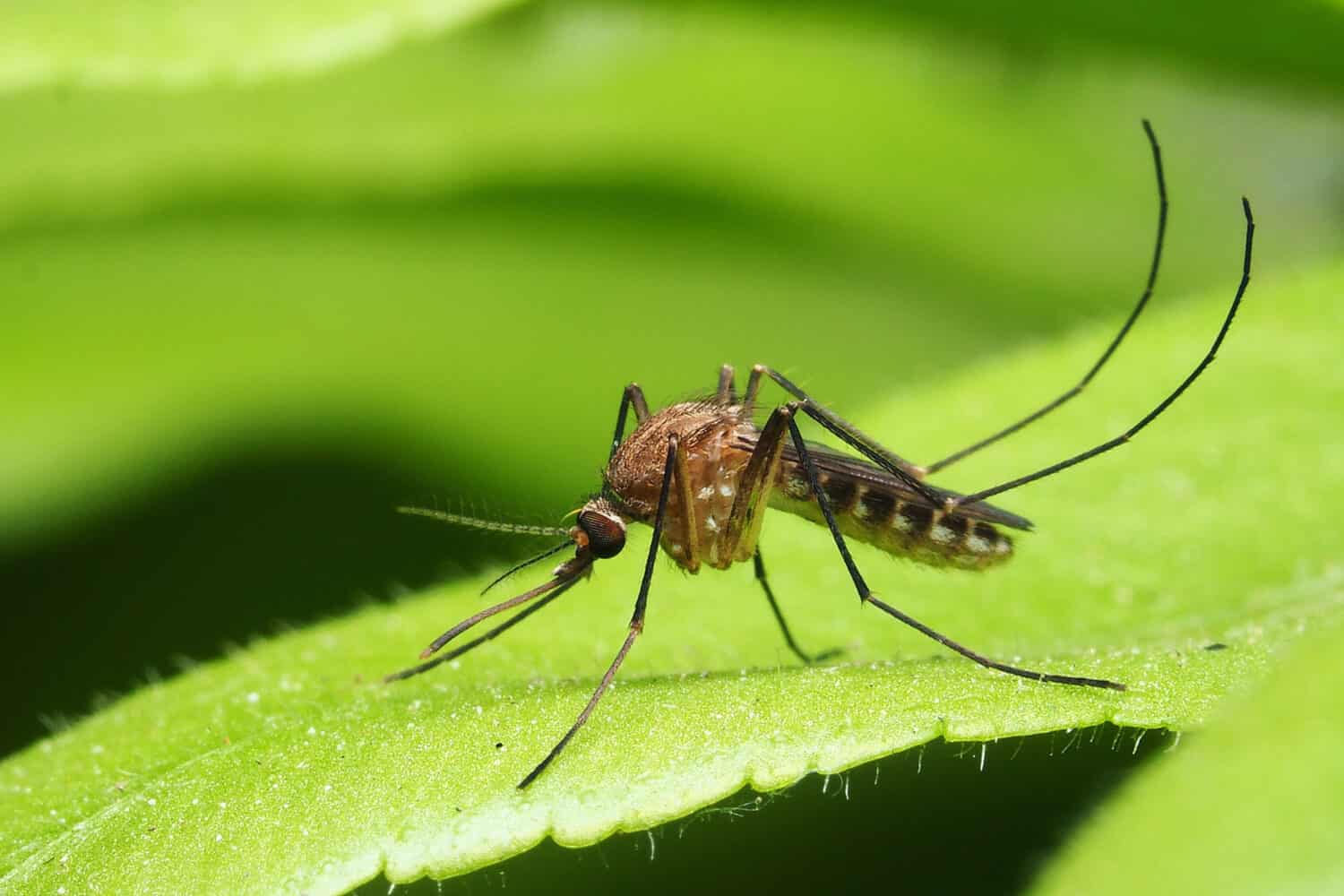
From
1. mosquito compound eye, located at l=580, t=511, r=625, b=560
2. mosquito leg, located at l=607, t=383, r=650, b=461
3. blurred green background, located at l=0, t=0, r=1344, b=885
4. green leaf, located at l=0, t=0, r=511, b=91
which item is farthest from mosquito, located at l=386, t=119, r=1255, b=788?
blurred green background, located at l=0, t=0, r=1344, b=885

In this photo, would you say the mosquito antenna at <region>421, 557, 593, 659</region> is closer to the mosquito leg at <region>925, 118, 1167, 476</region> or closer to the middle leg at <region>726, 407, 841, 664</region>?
the middle leg at <region>726, 407, 841, 664</region>

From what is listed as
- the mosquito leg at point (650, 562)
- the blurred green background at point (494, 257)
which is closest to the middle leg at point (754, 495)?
the mosquito leg at point (650, 562)

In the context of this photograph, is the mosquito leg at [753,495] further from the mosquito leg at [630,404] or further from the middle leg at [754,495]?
the mosquito leg at [630,404]

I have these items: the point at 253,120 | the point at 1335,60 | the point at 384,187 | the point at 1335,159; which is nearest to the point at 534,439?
the point at 384,187

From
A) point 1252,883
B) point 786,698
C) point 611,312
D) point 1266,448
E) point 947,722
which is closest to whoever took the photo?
point 1252,883

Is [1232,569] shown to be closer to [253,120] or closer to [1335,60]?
[1335,60]

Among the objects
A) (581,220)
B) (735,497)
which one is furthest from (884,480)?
(581,220)

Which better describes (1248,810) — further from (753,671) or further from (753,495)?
(753,495)

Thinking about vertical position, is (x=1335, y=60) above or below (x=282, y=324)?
above
